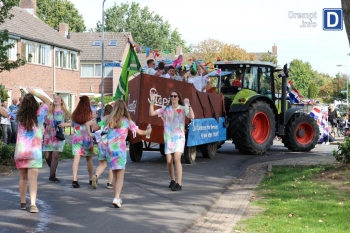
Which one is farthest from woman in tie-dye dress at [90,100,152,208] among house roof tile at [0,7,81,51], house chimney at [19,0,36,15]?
house chimney at [19,0,36,15]

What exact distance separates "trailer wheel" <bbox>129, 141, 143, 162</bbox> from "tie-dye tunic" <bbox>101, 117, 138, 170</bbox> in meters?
6.91

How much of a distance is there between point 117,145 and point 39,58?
3746 cm

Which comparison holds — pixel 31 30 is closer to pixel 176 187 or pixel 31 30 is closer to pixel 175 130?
pixel 175 130

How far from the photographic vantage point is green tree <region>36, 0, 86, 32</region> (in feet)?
286

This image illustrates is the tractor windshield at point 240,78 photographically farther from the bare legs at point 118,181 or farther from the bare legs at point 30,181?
the bare legs at point 30,181

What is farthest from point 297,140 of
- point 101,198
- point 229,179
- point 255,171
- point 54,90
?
point 54,90

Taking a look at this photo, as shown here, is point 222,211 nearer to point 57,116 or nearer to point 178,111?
point 178,111

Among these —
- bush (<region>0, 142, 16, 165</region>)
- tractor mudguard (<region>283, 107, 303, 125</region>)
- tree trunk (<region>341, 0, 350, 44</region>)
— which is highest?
tree trunk (<region>341, 0, 350, 44</region>)

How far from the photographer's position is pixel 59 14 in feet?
288

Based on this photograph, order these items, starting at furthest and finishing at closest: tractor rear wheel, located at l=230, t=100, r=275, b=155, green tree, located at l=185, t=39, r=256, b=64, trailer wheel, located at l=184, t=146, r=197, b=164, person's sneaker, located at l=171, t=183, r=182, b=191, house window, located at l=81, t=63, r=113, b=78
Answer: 1. green tree, located at l=185, t=39, r=256, b=64
2. house window, located at l=81, t=63, r=113, b=78
3. tractor rear wheel, located at l=230, t=100, r=275, b=155
4. trailer wheel, located at l=184, t=146, r=197, b=164
5. person's sneaker, located at l=171, t=183, r=182, b=191

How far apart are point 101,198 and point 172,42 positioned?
9679 cm

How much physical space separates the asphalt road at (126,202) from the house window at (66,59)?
3463 cm

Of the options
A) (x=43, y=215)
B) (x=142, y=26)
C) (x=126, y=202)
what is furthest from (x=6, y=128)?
(x=142, y=26)

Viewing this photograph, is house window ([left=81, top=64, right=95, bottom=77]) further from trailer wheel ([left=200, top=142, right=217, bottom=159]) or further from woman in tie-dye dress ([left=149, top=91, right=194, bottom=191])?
woman in tie-dye dress ([left=149, top=91, right=194, bottom=191])
